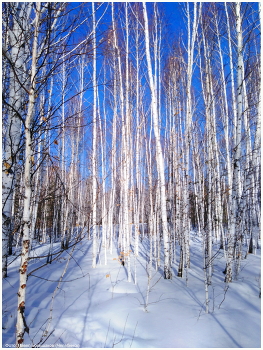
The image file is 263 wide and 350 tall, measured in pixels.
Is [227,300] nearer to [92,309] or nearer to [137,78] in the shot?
[92,309]

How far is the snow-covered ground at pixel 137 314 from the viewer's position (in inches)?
131

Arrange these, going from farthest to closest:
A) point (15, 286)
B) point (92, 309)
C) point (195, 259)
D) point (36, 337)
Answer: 1. point (195, 259)
2. point (15, 286)
3. point (92, 309)
4. point (36, 337)

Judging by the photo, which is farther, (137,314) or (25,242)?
(137,314)

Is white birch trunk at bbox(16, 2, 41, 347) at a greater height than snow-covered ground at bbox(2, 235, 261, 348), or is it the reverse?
white birch trunk at bbox(16, 2, 41, 347)

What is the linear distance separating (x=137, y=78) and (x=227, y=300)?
22.5ft

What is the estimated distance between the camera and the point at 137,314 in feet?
13.7

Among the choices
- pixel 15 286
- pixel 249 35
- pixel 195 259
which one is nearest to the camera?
pixel 249 35

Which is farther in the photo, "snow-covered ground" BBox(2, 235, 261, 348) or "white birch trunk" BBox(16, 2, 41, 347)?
"snow-covered ground" BBox(2, 235, 261, 348)

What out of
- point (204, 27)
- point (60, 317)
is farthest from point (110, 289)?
point (204, 27)

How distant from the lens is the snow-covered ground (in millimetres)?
3318

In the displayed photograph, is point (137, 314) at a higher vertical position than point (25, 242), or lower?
lower

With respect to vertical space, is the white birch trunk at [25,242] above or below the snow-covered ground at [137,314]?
above

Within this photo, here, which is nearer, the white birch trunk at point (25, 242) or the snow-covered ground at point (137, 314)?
the white birch trunk at point (25, 242)

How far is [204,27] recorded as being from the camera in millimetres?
7242
